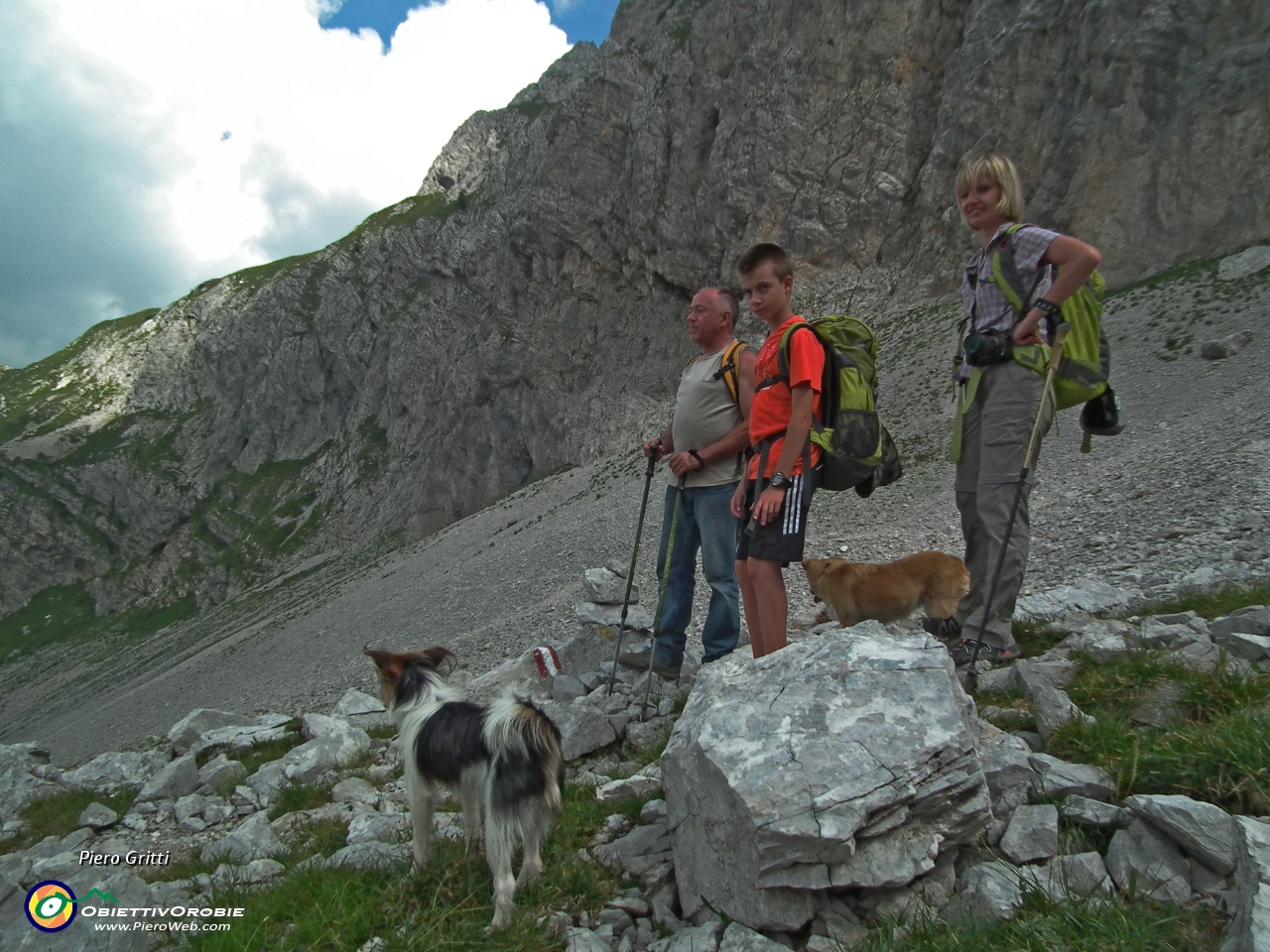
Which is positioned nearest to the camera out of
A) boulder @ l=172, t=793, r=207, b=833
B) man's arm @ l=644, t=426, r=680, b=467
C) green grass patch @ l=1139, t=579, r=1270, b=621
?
green grass patch @ l=1139, t=579, r=1270, b=621

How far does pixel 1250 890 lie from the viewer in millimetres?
1621

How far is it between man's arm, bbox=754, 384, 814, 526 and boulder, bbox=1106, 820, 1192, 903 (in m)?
1.91

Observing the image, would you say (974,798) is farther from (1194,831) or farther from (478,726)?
(478,726)

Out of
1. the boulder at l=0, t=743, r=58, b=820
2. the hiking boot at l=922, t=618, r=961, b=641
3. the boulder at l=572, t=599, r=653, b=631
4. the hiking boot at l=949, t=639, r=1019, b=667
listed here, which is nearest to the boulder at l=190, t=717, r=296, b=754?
the boulder at l=0, t=743, r=58, b=820

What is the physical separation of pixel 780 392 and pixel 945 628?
2.14 metres

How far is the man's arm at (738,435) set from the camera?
4.38 metres

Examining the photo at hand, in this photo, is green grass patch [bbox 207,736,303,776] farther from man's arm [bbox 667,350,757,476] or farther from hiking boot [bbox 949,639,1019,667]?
hiking boot [bbox 949,639,1019,667]

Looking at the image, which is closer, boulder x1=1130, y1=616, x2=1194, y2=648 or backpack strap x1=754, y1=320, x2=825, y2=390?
boulder x1=1130, y1=616, x2=1194, y2=648

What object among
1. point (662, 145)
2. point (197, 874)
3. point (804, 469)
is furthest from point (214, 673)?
point (662, 145)

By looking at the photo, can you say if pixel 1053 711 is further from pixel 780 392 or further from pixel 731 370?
pixel 731 370

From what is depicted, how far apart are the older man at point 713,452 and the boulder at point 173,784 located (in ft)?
17.2

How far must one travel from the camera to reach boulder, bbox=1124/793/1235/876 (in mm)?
1919

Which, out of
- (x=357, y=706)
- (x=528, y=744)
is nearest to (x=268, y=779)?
(x=357, y=706)

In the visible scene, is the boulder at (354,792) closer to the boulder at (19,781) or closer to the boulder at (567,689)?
the boulder at (567,689)
